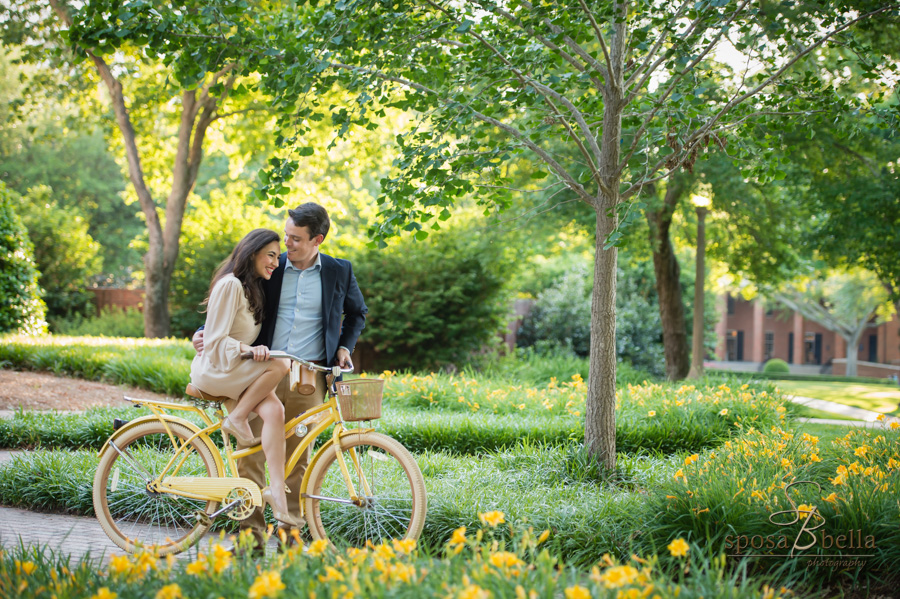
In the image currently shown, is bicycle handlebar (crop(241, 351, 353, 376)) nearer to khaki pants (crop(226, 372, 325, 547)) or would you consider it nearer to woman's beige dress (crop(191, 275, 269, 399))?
woman's beige dress (crop(191, 275, 269, 399))

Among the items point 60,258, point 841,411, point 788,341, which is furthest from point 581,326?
point 788,341

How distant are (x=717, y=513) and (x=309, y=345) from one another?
7.75 ft

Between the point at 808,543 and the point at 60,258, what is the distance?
61.3ft

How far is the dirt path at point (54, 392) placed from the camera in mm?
7648

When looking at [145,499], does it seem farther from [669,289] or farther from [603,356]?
[669,289]

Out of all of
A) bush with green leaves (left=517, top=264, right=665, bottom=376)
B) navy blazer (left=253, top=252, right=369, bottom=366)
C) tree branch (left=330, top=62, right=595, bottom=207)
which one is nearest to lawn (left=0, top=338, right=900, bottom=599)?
navy blazer (left=253, top=252, right=369, bottom=366)

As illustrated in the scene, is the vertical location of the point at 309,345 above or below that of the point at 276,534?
above

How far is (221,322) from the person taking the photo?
345 centimetres

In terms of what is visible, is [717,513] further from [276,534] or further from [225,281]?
[225,281]

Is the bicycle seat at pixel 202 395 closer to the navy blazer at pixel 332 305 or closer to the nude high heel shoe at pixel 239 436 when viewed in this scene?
the nude high heel shoe at pixel 239 436

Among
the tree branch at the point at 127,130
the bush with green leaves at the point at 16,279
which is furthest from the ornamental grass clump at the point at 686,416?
the bush with green leaves at the point at 16,279

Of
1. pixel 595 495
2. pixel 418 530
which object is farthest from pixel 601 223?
pixel 418 530

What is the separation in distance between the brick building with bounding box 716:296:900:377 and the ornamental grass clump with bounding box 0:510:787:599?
38.0 metres

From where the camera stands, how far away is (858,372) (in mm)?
37156
